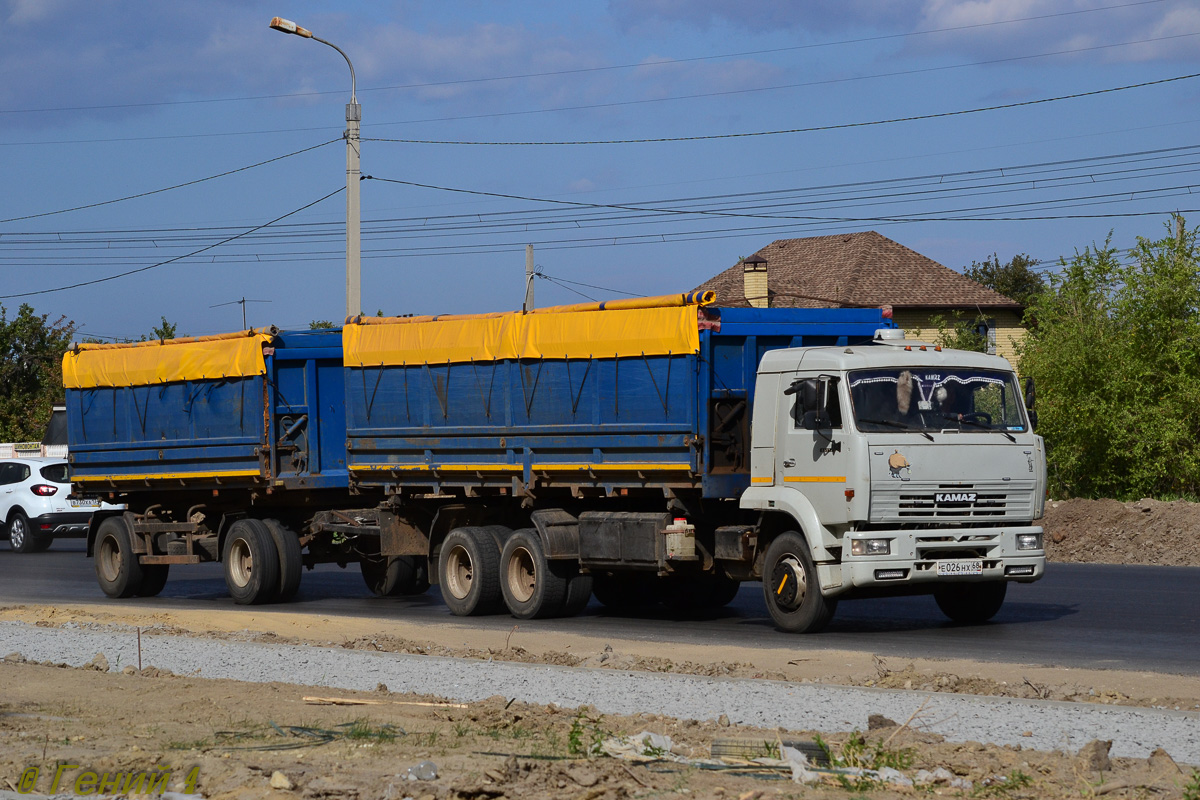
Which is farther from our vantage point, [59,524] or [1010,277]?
[1010,277]

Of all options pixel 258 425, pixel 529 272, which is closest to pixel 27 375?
pixel 529 272

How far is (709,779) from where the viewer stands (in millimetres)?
6984

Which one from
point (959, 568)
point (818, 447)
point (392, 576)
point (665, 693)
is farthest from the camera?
point (392, 576)

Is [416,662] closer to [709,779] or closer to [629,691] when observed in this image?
[629,691]

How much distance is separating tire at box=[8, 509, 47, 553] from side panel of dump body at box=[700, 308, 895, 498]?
1906 cm

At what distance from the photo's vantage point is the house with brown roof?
6044 centimetres

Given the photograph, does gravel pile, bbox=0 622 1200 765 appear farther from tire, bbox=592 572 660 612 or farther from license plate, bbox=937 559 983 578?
tire, bbox=592 572 660 612

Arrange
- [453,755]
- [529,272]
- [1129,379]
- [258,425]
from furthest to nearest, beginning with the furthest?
[529,272]
[1129,379]
[258,425]
[453,755]

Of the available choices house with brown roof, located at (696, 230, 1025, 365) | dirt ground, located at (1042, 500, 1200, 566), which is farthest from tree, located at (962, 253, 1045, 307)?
dirt ground, located at (1042, 500, 1200, 566)

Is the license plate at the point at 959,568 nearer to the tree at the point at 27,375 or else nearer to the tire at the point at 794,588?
the tire at the point at 794,588

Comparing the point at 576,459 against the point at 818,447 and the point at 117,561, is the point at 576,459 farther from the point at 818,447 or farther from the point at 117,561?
the point at 117,561

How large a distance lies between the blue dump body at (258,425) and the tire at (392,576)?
1.83m

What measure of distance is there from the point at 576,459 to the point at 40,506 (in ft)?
56.8

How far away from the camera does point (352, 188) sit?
25.2 metres
